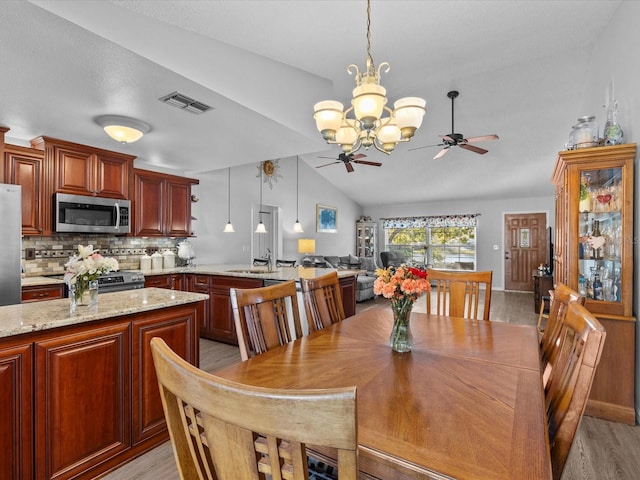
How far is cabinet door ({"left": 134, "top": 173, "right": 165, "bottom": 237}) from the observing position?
433 centimetres

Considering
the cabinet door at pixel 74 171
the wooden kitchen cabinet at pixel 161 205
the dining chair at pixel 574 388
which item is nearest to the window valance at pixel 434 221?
the wooden kitchen cabinet at pixel 161 205

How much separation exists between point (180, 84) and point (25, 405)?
211 cm

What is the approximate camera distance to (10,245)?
9.48 ft

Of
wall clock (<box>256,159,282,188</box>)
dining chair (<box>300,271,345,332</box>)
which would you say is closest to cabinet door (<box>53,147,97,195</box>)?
dining chair (<box>300,271,345,332</box>)

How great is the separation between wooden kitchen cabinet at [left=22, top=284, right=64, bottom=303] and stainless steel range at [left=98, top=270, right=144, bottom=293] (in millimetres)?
329

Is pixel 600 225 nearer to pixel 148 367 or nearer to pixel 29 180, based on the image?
pixel 148 367

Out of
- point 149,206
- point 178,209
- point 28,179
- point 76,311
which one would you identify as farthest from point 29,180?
point 76,311

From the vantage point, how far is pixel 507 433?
0.86 m

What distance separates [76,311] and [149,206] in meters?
2.98

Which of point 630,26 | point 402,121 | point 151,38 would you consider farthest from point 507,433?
point 630,26

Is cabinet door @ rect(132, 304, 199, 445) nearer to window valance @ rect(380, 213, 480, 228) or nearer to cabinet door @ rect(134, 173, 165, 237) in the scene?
cabinet door @ rect(134, 173, 165, 237)

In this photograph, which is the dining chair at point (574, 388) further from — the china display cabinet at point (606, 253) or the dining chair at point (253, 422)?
the china display cabinet at point (606, 253)

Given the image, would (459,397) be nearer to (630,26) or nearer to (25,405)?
(25,405)

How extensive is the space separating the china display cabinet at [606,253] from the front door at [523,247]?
654 centimetres
